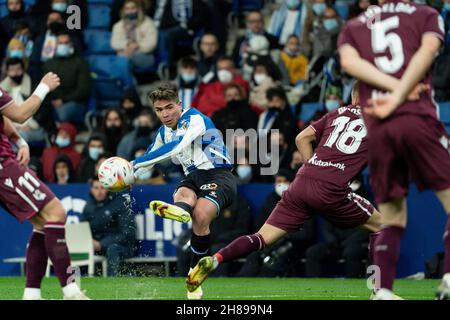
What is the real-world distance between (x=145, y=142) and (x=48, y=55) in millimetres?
3235

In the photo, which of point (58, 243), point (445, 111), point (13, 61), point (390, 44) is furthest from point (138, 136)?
point (390, 44)

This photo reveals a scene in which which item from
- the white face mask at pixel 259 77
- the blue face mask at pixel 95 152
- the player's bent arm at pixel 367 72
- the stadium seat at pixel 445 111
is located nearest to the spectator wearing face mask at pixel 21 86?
the blue face mask at pixel 95 152

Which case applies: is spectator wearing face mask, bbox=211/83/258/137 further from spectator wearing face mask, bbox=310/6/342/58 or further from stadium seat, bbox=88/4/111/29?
stadium seat, bbox=88/4/111/29

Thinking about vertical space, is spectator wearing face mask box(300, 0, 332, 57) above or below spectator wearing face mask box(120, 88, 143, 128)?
above

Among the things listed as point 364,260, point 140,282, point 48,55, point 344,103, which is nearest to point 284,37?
point 344,103

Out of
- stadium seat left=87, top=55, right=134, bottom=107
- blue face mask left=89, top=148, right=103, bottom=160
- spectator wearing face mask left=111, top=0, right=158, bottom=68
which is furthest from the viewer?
stadium seat left=87, top=55, right=134, bottom=107

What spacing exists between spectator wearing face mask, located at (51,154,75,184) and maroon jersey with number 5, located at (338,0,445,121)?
9.75 metres

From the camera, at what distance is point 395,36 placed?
26.8ft

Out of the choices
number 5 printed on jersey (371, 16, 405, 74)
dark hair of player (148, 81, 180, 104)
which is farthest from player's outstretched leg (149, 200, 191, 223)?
number 5 printed on jersey (371, 16, 405, 74)

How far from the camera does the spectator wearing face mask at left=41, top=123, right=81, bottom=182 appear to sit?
18031 mm

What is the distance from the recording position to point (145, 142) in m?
Answer: 17.5

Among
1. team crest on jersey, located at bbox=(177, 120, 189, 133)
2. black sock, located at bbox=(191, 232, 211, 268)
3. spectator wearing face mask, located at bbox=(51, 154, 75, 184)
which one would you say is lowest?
spectator wearing face mask, located at bbox=(51, 154, 75, 184)

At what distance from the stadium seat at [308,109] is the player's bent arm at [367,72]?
9.67m
